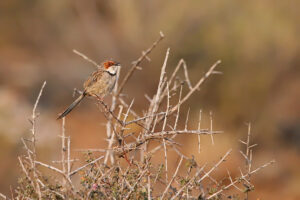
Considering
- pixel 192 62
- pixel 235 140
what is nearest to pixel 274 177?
pixel 235 140

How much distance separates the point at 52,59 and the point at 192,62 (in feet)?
19.9

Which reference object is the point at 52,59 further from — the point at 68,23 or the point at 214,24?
the point at 214,24

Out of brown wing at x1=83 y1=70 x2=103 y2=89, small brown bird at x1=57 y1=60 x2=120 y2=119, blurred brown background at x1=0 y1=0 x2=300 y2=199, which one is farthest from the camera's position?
blurred brown background at x1=0 y1=0 x2=300 y2=199

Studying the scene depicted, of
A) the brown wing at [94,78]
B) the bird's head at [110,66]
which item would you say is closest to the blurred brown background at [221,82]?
the brown wing at [94,78]

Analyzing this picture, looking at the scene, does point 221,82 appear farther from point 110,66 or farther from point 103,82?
point 103,82

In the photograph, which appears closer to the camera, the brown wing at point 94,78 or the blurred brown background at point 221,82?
the brown wing at point 94,78

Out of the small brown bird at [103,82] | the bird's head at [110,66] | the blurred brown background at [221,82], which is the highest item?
the blurred brown background at [221,82]

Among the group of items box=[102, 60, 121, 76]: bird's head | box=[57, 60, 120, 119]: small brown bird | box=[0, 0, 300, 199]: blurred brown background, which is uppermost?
box=[0, 0, 300, 199]: blurred brown background

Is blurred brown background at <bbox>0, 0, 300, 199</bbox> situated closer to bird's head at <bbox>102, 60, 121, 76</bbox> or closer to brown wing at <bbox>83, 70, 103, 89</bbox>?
brown wing at <bbox>83, 70, 103, 89</bbox>

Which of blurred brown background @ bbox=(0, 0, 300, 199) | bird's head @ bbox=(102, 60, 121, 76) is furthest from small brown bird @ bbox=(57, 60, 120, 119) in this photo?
blurred brown background @ bbox=(0, 0, 300, 199)

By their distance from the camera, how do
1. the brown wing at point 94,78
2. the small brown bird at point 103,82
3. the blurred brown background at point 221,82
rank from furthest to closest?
the blurred brown background at point 221,82, the brown wing at point 94,78, the small brown bird at point 103,82

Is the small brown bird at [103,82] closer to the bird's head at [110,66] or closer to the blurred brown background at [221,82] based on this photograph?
the bird's head at [110,66]

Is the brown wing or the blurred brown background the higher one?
the blurred brown background

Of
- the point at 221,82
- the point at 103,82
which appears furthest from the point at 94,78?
the point at 221,82
